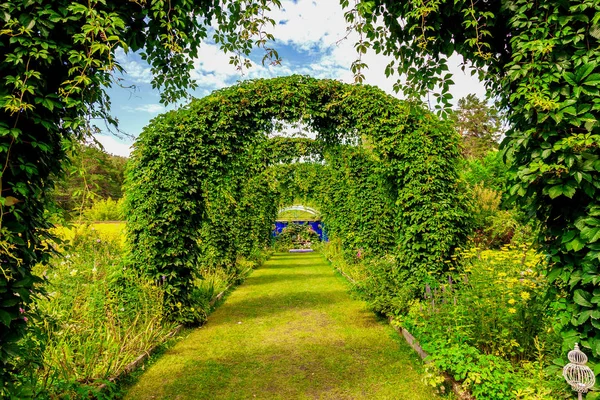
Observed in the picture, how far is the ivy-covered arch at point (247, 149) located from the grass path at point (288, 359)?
111cm

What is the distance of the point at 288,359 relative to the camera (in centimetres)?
506

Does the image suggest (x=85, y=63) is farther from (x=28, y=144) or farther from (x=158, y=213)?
(x=158, y=213)

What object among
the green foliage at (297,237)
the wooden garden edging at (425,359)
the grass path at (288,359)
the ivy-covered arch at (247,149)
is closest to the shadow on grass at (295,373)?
the grass path at (288,359)

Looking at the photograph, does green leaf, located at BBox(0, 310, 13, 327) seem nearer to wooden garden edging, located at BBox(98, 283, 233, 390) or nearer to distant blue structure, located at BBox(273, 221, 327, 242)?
wooden garden edging, located at BBox(98, 283, 233, 390)

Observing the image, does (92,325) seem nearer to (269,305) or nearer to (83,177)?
(83,177)

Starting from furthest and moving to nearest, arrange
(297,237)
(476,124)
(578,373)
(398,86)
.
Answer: (476,124), (297,237), (398,86), (578,373)

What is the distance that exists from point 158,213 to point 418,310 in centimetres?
433

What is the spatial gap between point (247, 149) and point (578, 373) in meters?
5.47

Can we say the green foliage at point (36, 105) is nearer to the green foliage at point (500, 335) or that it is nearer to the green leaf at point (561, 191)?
the green leaf at point (561, 191)

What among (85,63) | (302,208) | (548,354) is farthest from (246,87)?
(302,208)

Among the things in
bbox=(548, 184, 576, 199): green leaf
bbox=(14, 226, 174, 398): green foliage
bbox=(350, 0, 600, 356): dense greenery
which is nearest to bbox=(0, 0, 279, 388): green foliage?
bbox=(14, 226, 174, 398): green foliage

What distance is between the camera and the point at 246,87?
20.9 feet

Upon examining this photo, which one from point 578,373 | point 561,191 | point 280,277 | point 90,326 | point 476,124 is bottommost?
point 280,277

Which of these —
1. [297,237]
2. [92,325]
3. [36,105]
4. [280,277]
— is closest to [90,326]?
[92,325]
